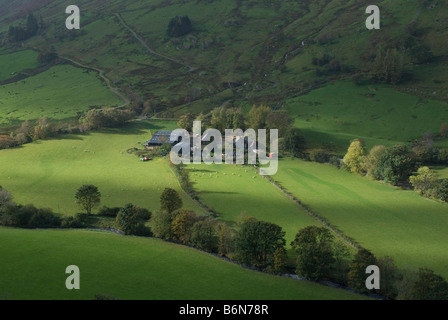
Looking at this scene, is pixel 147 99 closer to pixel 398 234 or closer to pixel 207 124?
pixel 207 124

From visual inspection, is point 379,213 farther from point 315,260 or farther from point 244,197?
point 315,260

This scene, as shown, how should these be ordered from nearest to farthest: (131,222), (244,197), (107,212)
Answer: (131,222) < (107,212) < (244,197)

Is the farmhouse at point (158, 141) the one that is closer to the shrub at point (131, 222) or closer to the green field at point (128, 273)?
the shrub at point (131, 222)

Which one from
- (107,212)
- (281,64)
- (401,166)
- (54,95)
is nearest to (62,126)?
(54,95)

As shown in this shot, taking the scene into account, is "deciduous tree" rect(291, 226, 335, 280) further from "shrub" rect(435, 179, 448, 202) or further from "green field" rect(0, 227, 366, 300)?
"shrub" rect(435, 179, 448, 202)

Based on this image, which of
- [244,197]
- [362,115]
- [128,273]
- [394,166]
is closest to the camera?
[128,273]

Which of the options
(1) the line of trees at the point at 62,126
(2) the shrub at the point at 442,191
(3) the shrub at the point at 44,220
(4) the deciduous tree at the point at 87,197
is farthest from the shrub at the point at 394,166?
(1) the line of trees at the point at 62,126

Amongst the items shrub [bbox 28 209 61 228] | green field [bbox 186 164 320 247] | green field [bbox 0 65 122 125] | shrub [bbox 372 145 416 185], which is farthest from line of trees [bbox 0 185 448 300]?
green field [bbox 0 65 122 125]

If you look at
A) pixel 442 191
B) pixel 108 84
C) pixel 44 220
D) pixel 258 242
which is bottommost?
pixel 258 242
